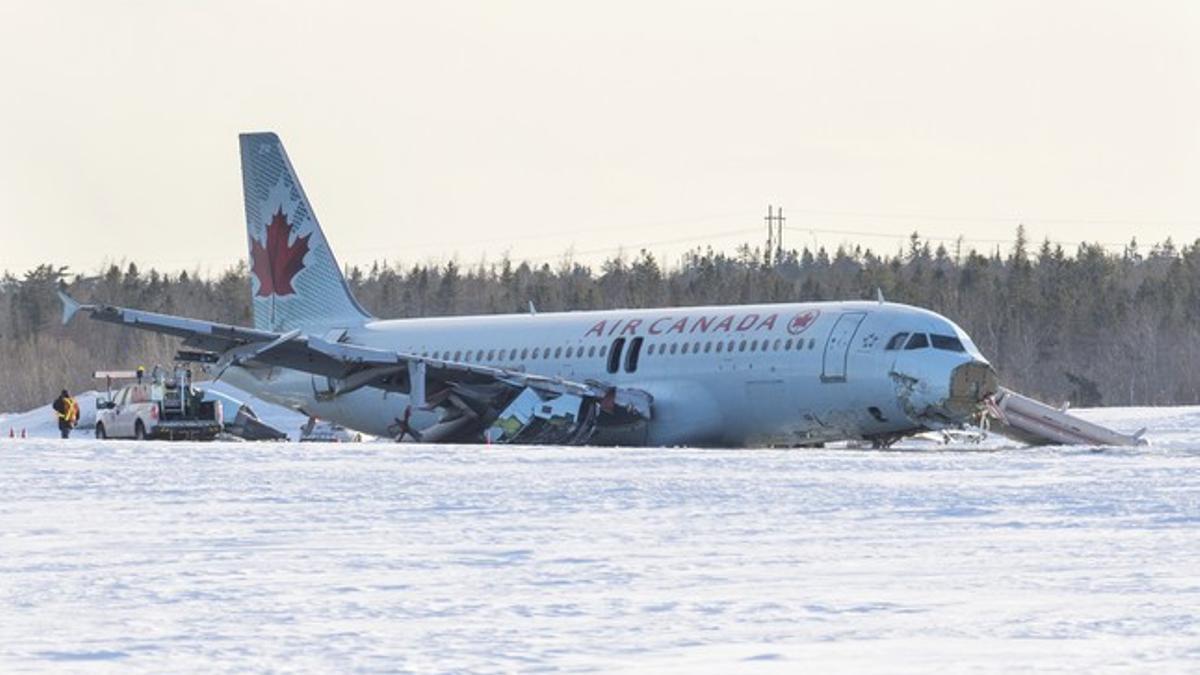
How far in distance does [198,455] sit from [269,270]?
68.6ft

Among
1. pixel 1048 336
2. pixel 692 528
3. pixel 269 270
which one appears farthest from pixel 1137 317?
pixel 692 528

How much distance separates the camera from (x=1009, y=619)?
16344 mm

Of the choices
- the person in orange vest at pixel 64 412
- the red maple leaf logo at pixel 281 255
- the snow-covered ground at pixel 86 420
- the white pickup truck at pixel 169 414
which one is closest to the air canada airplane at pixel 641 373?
the red maple leaf logo at pixel 281 255

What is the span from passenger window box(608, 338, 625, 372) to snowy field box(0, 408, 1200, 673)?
1362cm

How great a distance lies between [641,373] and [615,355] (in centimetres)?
110

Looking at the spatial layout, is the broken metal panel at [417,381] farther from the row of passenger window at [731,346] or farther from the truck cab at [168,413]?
the truck cab at [168,413]

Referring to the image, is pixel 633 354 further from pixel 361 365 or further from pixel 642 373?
pixel 361 365

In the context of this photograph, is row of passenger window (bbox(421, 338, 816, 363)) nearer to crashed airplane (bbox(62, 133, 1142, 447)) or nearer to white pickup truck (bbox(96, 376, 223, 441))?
crashed airplane (bbox(62, 133, 1142, 447))

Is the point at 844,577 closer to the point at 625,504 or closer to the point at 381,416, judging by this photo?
the point at 625,504

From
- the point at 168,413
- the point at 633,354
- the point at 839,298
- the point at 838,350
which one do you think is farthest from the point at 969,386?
the point at 839,298

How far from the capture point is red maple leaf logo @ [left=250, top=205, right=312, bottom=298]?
55.3 m

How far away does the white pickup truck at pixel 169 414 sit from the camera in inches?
2168

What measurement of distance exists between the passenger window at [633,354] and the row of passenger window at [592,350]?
1.14 ft

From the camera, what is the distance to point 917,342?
4200 cm
